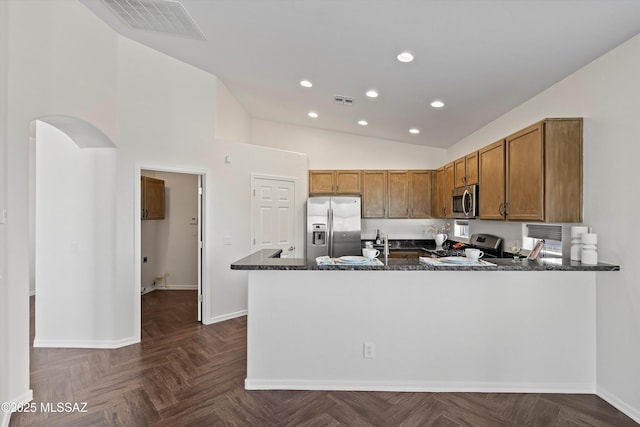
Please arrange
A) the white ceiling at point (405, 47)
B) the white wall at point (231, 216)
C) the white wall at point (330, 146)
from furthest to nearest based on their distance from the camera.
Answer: the white wall at point (330, 146)
the white wall at point (231, 216)
the white ceiling at point (405, 47)

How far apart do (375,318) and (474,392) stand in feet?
3.23

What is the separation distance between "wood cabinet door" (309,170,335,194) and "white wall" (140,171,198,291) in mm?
2260

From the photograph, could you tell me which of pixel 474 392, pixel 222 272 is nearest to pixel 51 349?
pixel 222 272

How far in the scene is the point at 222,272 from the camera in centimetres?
449

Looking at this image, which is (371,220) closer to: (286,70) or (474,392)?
(286,70)

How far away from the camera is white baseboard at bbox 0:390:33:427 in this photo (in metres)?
2.21

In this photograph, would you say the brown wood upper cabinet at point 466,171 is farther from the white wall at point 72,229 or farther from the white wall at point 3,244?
the white wall at point 3,244

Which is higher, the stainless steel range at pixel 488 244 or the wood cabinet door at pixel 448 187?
the wood cabinet door at pixel 448 187

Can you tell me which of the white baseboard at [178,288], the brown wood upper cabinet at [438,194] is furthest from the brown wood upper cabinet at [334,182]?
the white baseboard at [178,288]

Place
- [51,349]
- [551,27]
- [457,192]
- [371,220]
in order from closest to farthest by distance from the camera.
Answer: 1. [551,27]
2. [51,349]
3. [457,192]
4. [371,220]

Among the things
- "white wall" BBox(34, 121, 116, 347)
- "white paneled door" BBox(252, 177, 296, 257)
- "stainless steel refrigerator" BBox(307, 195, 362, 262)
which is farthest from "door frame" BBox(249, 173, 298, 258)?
"white wall" BBox(34, 121, 116, 347)

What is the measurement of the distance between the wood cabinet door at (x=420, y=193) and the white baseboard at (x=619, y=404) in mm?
3518

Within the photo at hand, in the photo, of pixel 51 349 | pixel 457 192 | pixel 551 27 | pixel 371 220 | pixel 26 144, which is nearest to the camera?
pixel 551 27

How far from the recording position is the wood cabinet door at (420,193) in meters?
5.79
